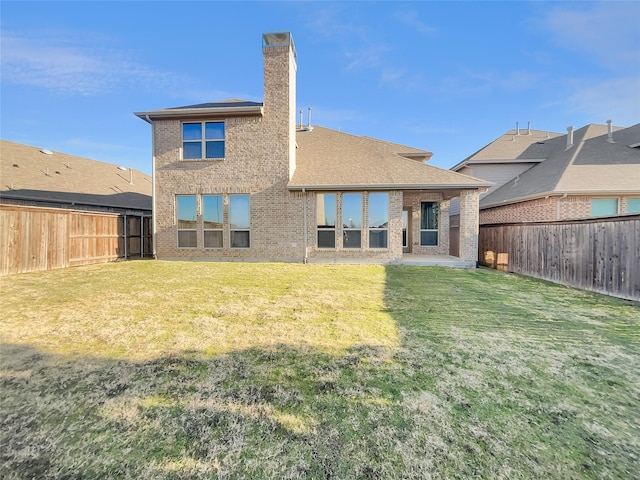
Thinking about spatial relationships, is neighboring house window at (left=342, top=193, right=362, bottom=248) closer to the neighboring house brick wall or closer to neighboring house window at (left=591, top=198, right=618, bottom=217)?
the neighboring house brick wall

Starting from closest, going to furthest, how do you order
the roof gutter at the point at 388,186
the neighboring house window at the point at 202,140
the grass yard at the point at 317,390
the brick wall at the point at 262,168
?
the grass yard at the point at 317,390 < the roof gutter at the point at 388,186 < the brick wall at the point at 262,168 < the neighboring house window at the point at 202,140

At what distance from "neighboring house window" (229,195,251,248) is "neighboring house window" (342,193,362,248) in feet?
12.9

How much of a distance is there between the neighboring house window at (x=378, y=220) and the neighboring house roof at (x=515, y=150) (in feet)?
29.7

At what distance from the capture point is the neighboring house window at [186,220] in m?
11.9

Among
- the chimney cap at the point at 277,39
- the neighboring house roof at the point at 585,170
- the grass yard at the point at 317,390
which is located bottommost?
the grass yard at the point at 317,390

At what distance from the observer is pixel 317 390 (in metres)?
2.68

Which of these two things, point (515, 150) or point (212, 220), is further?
point (515, 150)

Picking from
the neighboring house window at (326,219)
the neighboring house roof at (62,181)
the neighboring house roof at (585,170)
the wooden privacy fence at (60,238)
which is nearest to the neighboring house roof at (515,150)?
the neighboring house roof at (585,170)

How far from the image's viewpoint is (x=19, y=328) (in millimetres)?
4238

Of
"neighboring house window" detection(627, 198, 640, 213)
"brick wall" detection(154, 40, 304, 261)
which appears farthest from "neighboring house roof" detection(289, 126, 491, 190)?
"neighboring house window" detection(627, 198, 640, 213)

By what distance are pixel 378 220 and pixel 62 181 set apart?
17942 millimetres

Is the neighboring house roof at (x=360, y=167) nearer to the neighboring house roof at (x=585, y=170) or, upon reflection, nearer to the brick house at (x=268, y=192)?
the brick house at (x=268, y=192)

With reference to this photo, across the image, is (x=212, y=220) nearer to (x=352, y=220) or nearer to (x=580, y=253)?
(x=352, y=220)

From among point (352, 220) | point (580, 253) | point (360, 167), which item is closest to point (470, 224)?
point (580, 253)
